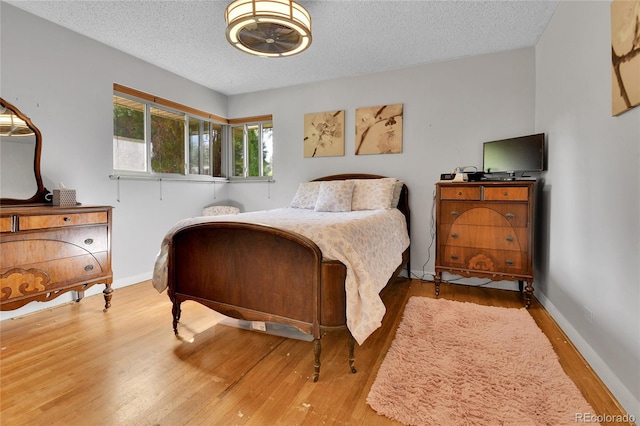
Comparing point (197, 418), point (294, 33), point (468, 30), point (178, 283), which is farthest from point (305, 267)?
point (468, 30)

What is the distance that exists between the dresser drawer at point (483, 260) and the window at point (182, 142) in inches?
104

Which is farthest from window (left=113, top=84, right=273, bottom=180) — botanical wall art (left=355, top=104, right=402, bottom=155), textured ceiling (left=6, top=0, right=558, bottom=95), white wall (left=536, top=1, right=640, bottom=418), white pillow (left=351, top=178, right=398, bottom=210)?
white wall (left=536, top=1, right=640, bottom=418)

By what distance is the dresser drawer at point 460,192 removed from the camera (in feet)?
9.16

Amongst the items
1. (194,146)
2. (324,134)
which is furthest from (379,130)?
(194,146)

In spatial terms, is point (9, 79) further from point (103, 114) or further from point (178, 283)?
point (178, 283)

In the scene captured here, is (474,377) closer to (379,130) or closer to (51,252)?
(379,130)

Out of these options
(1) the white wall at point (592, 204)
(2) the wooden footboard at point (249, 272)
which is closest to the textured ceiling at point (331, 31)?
(1) the white wall at point (592, 204)

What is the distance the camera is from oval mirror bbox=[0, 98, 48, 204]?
7.97ft

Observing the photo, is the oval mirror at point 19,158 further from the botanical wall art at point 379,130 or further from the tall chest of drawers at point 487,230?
the tall chest of drawers at point 487,230

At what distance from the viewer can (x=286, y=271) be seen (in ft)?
5.73

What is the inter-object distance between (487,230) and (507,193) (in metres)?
0.37

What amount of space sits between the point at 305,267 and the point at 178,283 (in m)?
1.07

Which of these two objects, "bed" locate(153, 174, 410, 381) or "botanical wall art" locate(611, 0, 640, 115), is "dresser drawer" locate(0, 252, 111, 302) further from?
"botanical wall art" locate(611, 0, 640, 115)

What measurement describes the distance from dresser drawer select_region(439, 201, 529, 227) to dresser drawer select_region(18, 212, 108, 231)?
3.07 m
